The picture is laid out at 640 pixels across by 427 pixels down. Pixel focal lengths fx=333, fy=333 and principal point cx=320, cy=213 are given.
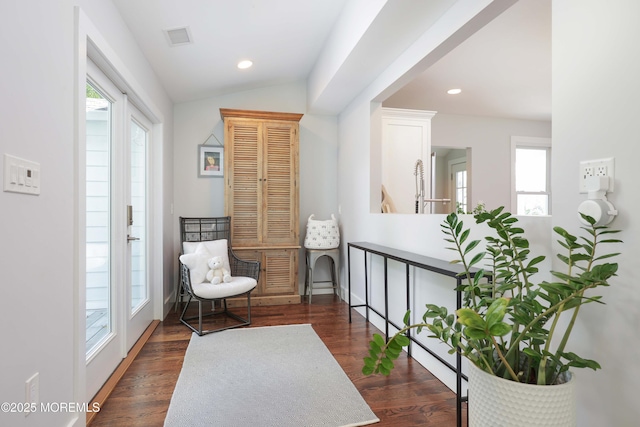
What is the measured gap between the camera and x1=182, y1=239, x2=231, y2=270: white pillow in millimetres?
3443

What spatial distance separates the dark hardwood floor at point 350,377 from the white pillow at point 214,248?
72 centimetres

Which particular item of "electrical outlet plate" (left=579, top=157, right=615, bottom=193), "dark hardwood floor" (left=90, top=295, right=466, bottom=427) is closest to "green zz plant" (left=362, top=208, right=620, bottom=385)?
"electrical outlet plate" (left=579, top=157, right=615, bottom=193)

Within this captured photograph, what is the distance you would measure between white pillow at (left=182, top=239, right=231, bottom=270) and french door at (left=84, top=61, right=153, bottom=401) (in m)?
0.63

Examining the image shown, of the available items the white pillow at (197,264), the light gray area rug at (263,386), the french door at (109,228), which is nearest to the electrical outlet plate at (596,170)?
the light gray area rug at (263,386)

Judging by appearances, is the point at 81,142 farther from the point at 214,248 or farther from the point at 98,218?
the point at 214,248

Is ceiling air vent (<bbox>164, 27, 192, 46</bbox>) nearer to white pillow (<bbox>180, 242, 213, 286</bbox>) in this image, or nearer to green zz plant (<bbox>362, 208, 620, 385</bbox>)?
white pillow (<bbox>180, 242, 213, 286</bbox>)

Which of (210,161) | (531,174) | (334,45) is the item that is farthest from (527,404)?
(531,174)

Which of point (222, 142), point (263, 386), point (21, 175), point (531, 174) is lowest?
point (263, 386)

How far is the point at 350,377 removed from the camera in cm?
219

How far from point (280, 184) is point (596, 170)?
315 centimetres

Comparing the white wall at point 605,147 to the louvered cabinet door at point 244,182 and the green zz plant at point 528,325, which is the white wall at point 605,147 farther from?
the louvered cabinet door at point 244,182

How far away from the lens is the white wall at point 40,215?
1.08m

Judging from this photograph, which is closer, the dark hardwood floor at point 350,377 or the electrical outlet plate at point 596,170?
the electrical outlet plate at point 596,170

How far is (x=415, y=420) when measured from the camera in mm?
1756
